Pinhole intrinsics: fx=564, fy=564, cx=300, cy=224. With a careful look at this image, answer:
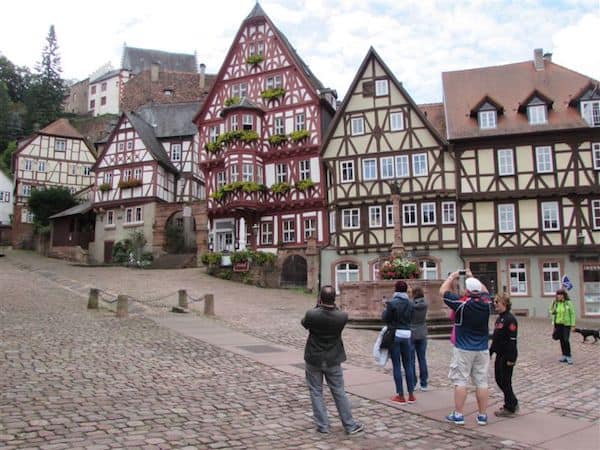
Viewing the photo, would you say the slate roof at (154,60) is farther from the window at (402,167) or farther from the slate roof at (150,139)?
the window at (402,167)

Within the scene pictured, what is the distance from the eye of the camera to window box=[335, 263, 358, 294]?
32.2 metres

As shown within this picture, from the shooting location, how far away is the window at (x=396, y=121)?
32.3 m

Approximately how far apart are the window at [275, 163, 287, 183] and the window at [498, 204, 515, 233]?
44.3 ft

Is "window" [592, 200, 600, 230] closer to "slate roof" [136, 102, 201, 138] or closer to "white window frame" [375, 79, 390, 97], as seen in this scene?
"white window frame" [375, 79, 390, 97]

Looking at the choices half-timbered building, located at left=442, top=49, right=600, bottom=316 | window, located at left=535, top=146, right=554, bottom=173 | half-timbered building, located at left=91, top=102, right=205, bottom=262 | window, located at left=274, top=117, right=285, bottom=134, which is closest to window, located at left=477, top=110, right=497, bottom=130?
half-timbered building, located at left=442, top=49, right=600, bottom=316

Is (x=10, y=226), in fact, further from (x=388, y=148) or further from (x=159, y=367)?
(x=159, y=367)

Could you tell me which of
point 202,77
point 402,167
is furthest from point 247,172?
point 202,77

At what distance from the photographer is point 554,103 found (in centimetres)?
3092

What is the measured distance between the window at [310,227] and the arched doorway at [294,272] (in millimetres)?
1604

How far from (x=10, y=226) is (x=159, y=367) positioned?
55.8 meters

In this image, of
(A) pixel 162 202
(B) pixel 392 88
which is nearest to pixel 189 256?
(A) pixel 162 202

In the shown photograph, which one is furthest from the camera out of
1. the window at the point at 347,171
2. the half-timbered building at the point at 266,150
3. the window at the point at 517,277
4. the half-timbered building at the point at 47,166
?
the half-timbered building at the point at 47,166

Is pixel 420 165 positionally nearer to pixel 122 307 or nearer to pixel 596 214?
pixel 596 214

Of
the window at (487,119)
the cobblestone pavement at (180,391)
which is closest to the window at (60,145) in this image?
the window at (487,119)
